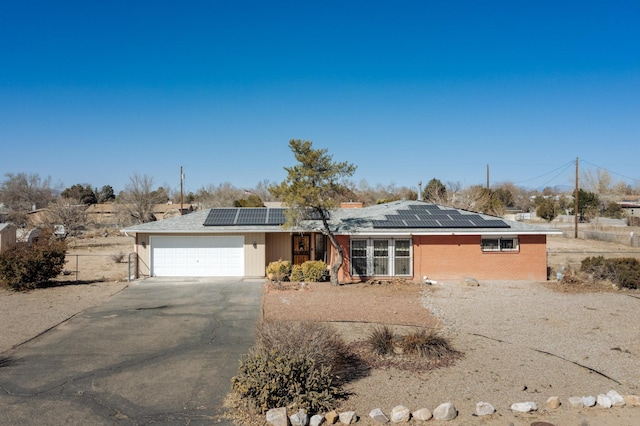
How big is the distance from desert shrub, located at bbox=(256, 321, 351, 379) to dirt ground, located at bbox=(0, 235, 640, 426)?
0.61 m

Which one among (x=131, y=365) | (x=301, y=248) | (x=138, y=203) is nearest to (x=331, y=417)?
(x=131, y=365)

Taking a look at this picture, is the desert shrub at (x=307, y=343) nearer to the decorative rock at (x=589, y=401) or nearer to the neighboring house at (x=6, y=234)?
the decorative rock at (x=589, y=401)

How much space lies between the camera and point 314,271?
2041cm

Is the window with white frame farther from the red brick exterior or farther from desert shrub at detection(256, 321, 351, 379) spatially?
desert shrub at detection(256, 321, 351, 379)

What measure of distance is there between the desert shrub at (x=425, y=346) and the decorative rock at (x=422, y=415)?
255 centimetres

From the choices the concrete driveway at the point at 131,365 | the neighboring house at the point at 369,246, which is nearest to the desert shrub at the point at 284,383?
the concrete driveway at the point at 131,365

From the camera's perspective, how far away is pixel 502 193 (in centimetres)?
8556

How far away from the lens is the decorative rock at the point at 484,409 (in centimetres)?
708

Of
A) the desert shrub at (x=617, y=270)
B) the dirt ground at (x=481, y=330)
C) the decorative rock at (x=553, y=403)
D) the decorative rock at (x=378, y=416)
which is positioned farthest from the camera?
the desert shrub at (x=617, y=270)

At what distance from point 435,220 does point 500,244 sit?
3.23 m

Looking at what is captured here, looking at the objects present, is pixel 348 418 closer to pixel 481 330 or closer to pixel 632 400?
pixel 632 400

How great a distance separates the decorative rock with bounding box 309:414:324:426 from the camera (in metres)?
6.79

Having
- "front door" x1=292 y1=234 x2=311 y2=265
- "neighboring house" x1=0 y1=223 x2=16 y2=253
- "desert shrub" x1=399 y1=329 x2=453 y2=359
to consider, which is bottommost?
"desert shrub" x1=399 y1=329 x2=453 y2=359

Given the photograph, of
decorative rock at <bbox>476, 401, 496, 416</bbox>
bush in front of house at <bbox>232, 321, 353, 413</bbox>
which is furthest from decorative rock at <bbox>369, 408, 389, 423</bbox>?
decorative rock at <bbox>476, 401, 496, 416</bbox>
